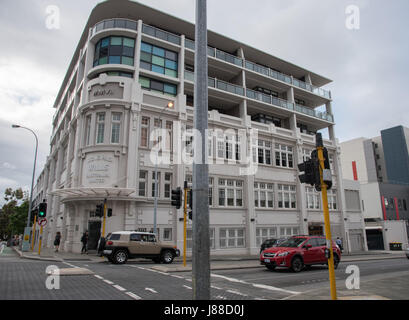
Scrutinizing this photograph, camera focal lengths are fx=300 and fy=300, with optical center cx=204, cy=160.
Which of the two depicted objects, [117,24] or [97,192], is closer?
[97,192]

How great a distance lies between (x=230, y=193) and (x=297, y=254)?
15.4 m

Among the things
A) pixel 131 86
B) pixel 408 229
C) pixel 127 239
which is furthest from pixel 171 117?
pixel 408 229

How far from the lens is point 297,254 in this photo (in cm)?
1423

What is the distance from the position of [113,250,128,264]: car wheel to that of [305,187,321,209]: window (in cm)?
2493

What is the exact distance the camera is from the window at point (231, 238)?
92.3 ft

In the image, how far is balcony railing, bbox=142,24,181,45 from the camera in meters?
27.9

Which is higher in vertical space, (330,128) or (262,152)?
(330,128)

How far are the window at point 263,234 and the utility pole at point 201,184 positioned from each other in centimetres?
2707

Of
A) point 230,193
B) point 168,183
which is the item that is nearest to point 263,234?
point 230,193

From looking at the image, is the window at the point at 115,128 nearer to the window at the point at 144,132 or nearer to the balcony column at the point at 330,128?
the window at the point at 144,132

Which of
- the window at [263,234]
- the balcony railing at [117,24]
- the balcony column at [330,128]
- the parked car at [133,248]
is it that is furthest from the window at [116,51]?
the balcony column at [330,128]

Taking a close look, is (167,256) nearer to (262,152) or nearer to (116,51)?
(262,152)

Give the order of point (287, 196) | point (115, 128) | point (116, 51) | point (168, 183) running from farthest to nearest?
point (287, 196) < point (116, 51) < point (168, 183) < point (115, 128)

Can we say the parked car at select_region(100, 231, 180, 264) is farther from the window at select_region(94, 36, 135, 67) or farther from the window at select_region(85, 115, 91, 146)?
the window at select_region(94, 36, 135, 67)
